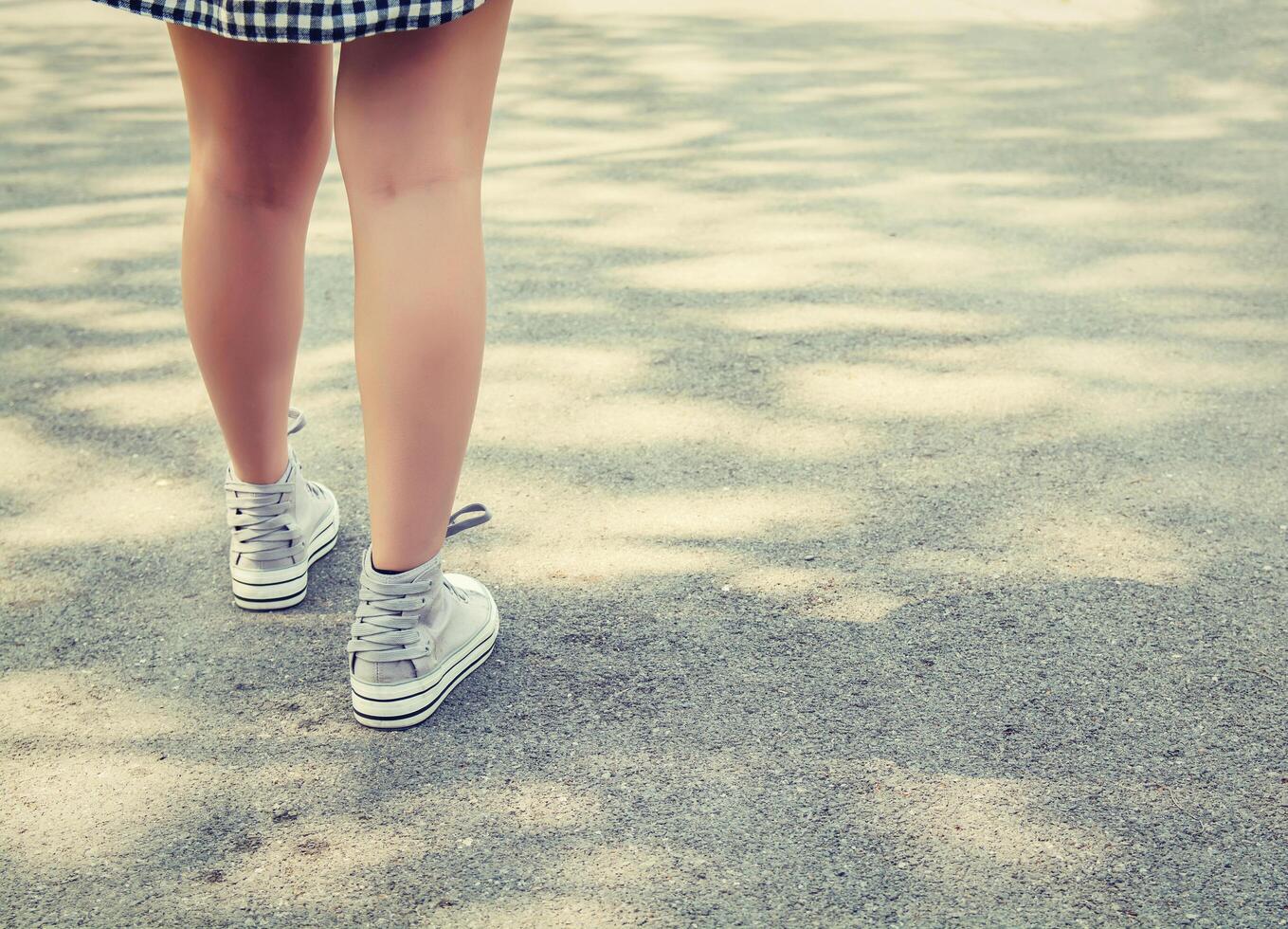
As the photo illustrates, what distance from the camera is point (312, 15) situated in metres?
1.31

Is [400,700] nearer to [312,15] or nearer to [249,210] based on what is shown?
[249,210]

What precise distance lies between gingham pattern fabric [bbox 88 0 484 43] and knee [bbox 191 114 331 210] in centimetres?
24

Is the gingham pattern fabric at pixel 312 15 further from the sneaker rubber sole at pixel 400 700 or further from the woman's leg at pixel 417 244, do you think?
the sneaker rubber sole at pixel 400 700

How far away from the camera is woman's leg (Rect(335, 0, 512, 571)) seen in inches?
54.7

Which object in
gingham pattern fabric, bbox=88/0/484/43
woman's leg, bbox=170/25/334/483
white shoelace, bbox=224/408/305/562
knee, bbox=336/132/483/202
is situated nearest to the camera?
gingham pattern fabric, bbox=88/0/484/43

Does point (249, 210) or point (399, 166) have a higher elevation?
point (399, 166)

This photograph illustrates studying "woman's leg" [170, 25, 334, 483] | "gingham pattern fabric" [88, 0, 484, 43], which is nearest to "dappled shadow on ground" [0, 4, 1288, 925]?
"woman's leg" [170, 25, 334, 483]

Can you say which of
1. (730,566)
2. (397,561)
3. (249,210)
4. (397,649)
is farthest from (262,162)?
(730,566)

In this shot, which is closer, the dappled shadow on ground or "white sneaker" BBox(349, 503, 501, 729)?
the dappled shadow on ground

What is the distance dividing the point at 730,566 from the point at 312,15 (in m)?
1.02

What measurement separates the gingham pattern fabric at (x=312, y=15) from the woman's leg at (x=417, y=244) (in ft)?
0.18

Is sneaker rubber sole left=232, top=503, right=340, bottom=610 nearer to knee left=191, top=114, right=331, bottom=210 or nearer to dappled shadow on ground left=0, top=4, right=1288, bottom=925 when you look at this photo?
dappled shadow on ground left=0, top=4, right=1288, bottom=925

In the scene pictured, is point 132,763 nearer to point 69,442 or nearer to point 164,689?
point 164,689

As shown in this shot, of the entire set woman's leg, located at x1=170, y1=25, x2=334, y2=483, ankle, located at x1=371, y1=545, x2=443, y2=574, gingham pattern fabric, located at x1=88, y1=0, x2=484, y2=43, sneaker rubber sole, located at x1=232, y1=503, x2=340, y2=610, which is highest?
gingham pattern fabric, located at x1=88, y1=0, x2=484, y2=43
